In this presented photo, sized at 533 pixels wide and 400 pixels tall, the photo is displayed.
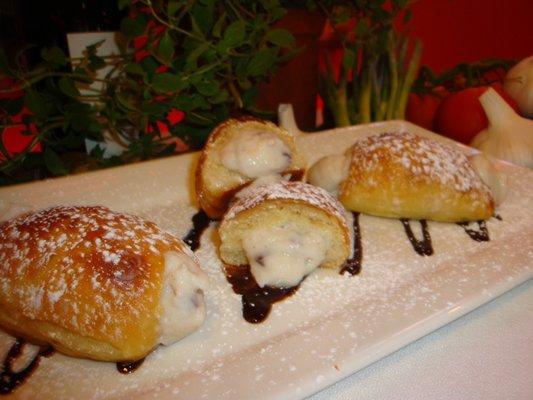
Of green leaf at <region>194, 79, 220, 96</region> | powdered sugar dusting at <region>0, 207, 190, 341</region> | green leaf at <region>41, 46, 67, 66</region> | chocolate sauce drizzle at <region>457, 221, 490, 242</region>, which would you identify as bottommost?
chocolate sauce drizzle at <region>457, 221, 490, 242</region>

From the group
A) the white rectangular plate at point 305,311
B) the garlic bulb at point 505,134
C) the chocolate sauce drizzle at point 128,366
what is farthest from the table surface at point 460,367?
the garlic bulb at point 505,134

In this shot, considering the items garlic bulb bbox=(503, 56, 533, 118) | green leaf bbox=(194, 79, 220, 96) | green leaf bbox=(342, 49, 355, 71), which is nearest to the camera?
green leaf bbox=(194, 79, 220, 96)

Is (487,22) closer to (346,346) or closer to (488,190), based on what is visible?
(488,190)

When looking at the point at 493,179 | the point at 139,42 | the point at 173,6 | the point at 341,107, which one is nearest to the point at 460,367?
the point at 493,179

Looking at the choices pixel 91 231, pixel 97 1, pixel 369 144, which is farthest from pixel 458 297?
pixel 97 1

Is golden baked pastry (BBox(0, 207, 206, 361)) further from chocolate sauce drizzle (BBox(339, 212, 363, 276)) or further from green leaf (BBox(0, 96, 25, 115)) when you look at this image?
green leaf (BBox(0, 96, 25, 115))

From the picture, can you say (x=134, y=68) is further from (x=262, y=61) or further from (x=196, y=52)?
(x=262, y=61)

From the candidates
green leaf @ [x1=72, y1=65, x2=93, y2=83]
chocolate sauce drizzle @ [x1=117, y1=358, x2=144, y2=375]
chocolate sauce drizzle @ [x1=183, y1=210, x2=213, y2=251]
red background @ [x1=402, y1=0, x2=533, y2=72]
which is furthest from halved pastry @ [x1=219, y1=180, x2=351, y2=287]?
red background @ [x1=402, y1=0, x2=533, y2=72]
